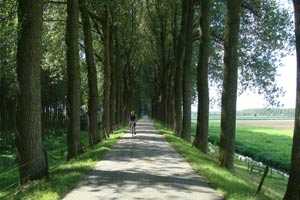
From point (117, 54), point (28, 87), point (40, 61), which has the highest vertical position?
point (117, 54)

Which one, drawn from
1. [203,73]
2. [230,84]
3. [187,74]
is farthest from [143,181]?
[187,74]

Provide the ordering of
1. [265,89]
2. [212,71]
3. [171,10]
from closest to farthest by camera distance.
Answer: [265,89] < [212,71] < [171,10]

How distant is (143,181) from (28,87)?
4302mm

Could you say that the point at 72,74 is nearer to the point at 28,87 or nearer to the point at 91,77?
the point at 91,77

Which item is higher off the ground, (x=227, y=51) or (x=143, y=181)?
(x=227, y=51)

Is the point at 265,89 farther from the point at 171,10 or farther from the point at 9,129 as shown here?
the point at 9,129

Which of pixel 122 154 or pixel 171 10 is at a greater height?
pixel 171 10

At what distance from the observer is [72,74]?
18.8 meters

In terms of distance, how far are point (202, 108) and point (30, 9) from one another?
11294 mm

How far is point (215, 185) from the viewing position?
1058cm

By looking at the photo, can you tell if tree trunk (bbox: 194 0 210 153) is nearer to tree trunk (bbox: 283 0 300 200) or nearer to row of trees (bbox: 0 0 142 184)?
row of trees (bbox: 0 0 142 184)

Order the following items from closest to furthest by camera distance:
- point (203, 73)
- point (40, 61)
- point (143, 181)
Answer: point (143, 181)
point (40, 61)
point (203, 73)

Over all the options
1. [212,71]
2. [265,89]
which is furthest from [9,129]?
[265,89]

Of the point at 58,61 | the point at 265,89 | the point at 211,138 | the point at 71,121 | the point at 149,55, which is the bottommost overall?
the point at 211,138
